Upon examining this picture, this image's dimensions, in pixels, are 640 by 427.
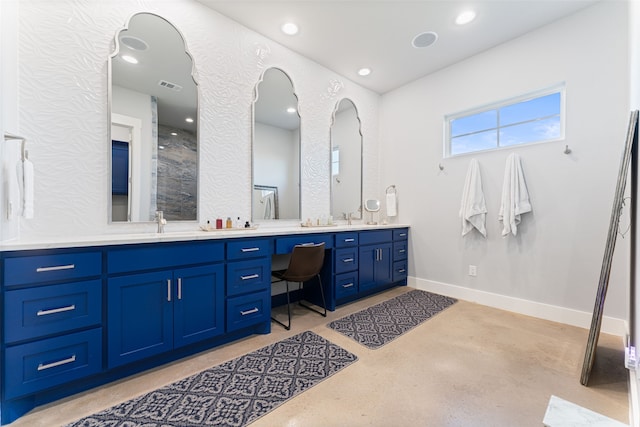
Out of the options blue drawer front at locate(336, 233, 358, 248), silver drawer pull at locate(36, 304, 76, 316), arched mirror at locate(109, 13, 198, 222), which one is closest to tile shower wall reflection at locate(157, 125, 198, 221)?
arched mirror at locate(109, 13, 198, 222)

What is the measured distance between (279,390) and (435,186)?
10.0 ft

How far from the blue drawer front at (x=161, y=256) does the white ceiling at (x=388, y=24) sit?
227cm

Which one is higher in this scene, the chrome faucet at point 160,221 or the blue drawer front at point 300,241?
the chrome faucet at point 160,221

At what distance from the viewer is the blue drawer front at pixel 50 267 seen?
1359mm

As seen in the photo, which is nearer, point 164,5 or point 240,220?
point 164,5

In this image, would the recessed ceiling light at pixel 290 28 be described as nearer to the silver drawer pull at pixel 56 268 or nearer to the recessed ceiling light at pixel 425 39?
the recessed ceiling light at pixel 425 39

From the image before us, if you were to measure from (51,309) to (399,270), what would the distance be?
346cm

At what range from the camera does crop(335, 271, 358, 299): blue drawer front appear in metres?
2.96

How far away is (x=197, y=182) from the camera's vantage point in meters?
2.46

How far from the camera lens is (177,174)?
2.35 metres

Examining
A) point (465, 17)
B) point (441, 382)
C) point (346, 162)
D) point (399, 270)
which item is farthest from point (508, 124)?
point (441, 382)

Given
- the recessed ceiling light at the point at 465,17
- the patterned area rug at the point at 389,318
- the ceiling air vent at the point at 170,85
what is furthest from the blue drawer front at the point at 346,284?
the recessed ceiling light at the point at 465,17

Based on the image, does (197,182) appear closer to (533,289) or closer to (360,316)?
(360,316)

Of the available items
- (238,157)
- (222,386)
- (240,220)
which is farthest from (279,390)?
(238,157)
